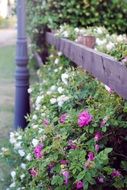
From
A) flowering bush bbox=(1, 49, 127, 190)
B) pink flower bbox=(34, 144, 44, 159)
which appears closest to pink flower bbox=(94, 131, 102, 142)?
flowering bush bbox=(1, 49, 127, 190)

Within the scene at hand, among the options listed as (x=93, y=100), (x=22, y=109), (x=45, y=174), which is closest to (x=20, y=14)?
(x=22, y=109)

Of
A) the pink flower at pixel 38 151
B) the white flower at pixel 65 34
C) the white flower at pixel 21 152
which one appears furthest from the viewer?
the white flower at pixel 65 34

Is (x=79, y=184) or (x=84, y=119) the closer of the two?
(x=79, y=184)

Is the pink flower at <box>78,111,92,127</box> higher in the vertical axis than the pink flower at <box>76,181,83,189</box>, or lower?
higher

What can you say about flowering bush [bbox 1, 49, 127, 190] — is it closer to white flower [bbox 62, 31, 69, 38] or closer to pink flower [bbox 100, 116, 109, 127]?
pink flower [bbox 100, 116, 109, 127]

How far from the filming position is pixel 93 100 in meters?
3.47

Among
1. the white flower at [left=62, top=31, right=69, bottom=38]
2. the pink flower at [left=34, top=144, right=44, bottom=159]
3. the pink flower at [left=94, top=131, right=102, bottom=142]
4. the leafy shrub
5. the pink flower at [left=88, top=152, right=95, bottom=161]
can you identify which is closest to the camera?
the pink flower at [left=88, top=152, right=95, bottom=161]

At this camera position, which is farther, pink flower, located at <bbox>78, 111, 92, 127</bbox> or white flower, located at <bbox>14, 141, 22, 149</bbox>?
white flower, located at <bbox>14, 141, 22, 149</bbox>

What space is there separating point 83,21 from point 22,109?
335cm

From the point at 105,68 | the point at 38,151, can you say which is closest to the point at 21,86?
the point at 38,151

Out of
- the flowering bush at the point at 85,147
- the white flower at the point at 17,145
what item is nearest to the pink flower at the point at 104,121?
the flowering bush at the point at 85,147

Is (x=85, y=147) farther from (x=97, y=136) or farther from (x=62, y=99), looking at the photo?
(x=62, y=99)

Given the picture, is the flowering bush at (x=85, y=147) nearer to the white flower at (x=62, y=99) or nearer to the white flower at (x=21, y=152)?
the white flower at (x=62, y=99)

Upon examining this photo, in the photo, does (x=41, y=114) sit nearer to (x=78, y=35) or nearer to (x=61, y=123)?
(x=61, y=123)
